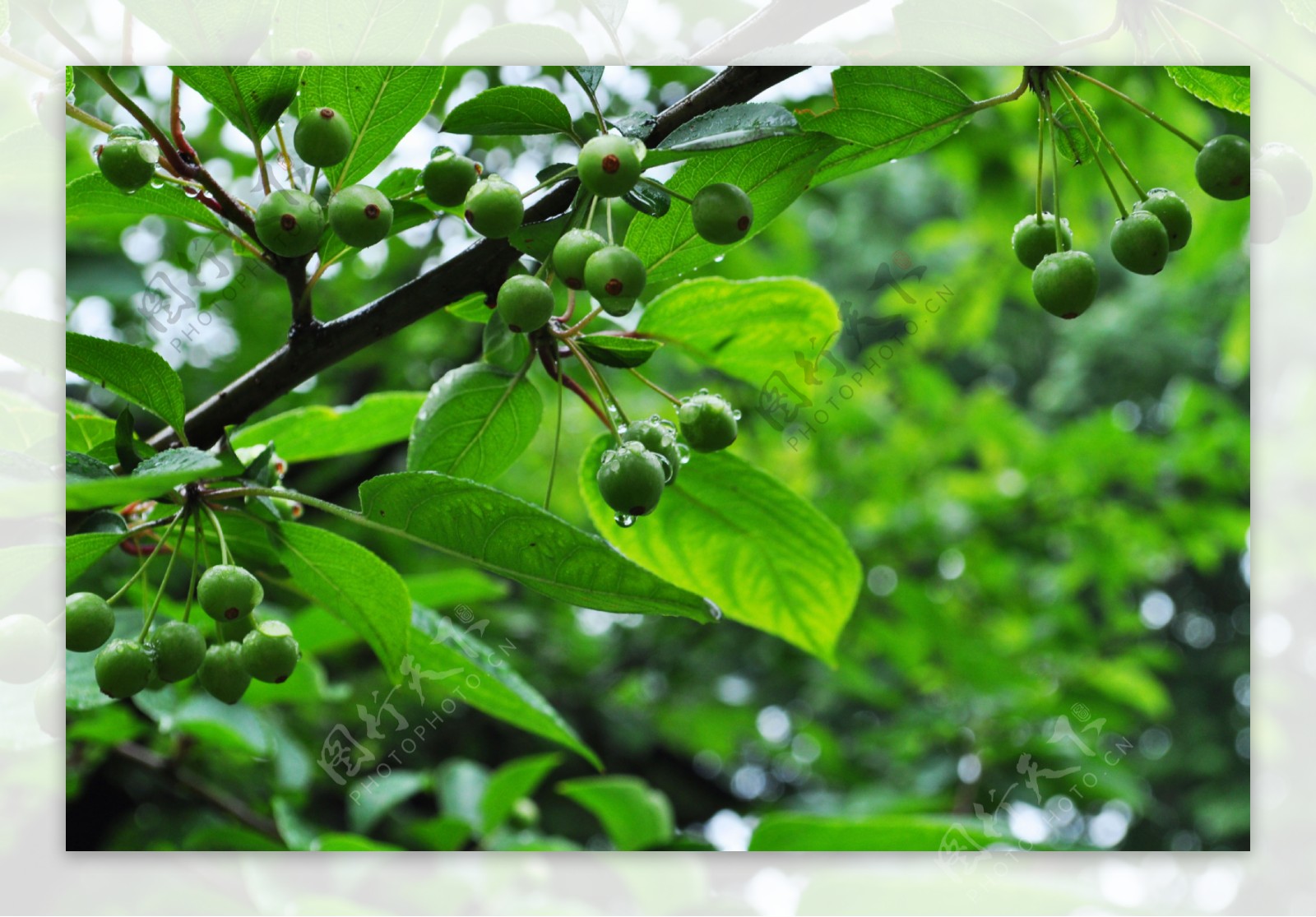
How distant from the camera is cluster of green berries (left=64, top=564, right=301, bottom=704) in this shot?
697 mm

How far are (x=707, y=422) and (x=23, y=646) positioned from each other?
0.46 m

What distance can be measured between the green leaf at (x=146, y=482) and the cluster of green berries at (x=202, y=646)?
85 mm

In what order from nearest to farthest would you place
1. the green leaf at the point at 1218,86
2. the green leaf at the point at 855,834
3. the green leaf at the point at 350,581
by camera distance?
the green leaf at the point at 350,581
the green leaf at the point at 1218,86
the green leaf at the point at 855,834

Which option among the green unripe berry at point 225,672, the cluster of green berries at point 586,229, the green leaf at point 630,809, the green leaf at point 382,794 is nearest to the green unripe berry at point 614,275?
the cluster of green berries at point 586,229

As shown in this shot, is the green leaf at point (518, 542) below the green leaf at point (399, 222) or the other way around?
below

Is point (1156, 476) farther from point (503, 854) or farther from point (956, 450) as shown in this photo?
point (503, 854)

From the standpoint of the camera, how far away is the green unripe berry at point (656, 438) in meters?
0.70

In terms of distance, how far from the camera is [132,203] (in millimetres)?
817

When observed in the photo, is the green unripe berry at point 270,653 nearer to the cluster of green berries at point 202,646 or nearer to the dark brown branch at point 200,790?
the cluster of green berries at point 202,646

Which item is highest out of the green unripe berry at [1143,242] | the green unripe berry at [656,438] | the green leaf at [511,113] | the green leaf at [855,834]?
the green leaf at [511,113]

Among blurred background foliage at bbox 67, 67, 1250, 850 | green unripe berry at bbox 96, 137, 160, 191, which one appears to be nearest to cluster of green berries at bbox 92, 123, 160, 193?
green unripe berry at bbox 96, 137, 160, 191

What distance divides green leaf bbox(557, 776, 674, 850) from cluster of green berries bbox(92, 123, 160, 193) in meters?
1.06

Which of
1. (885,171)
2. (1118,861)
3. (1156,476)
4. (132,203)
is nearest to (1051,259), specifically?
(132,203)

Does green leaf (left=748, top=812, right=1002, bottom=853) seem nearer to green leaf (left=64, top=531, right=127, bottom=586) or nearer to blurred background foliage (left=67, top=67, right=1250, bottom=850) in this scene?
blurred background foliage (left=67, top=67, right=1250, bottom=850)
